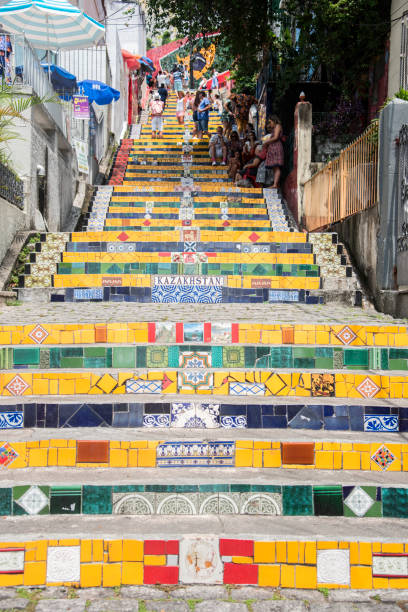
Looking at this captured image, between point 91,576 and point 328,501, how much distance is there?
107 centimetres

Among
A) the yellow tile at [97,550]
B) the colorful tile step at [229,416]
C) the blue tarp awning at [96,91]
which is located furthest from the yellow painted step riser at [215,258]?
the blue tarp awning at [96,91]

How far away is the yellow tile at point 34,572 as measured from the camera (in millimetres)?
2314

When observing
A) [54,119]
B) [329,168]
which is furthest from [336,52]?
[54,119]

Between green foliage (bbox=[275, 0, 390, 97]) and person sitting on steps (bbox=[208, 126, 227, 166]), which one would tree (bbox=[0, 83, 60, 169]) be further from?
person sitting on steps (bbox=[208, 126, 227, 166])

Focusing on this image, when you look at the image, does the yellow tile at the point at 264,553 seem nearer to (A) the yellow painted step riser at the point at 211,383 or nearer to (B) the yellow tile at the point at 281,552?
(B) the yellow tile at the point at 281,552

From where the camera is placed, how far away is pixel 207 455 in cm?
286

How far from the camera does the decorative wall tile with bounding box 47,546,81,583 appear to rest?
232 cm

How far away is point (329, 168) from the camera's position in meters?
8.33

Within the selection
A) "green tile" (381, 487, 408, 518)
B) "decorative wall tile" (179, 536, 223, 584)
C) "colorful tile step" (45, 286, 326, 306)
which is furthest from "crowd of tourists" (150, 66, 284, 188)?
"decorative wall tile" (179, 536, 223, 584)

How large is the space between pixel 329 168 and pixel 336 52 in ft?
15.8

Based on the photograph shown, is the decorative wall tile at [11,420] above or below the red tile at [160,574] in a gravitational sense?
above

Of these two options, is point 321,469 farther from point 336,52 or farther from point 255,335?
point 336,52

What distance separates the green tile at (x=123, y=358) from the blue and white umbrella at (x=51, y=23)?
33.6ft

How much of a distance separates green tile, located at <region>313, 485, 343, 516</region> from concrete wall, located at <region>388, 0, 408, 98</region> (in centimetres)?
970
